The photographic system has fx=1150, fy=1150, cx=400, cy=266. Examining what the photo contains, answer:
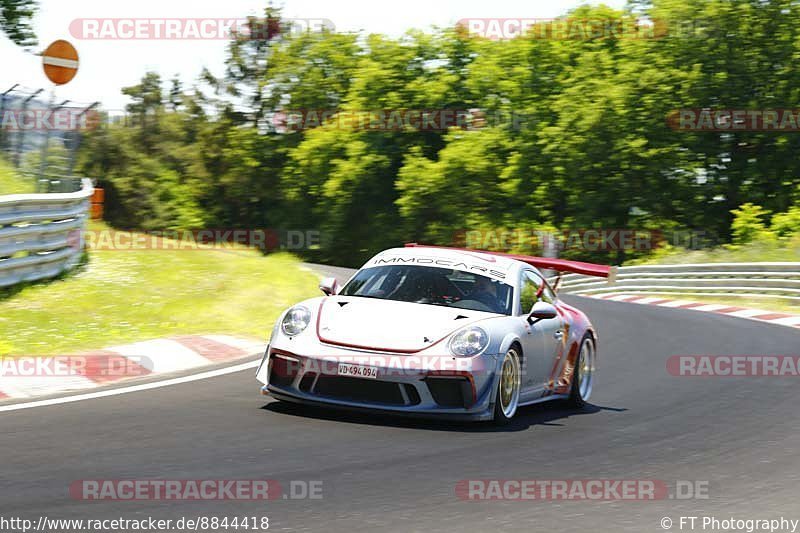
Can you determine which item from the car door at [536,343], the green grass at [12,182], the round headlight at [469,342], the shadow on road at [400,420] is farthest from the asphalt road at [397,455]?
the green grass at [12,182]

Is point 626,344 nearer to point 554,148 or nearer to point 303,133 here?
point 554,148

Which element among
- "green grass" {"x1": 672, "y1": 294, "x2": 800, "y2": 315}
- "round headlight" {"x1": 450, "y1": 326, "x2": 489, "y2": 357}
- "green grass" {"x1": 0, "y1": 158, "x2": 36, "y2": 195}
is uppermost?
"green grass" {"x1": 0, "y1": 158, "x2": 36, "y2": 195}

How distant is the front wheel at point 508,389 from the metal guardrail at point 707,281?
14516 millimetres

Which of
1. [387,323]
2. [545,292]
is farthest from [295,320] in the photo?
[545,292]

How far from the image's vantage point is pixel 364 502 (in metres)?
5.18

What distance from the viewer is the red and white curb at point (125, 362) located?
330 inches

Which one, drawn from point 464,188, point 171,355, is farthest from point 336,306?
point 464,188

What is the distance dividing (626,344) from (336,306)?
6.58m

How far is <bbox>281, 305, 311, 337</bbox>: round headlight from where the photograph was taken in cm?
766

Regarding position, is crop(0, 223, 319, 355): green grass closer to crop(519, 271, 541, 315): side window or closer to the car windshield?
the car windshield

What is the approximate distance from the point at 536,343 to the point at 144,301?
644cm

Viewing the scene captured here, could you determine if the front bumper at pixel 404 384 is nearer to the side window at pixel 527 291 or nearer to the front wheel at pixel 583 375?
the side window at pixel 527 291

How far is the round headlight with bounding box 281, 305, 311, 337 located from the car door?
152cm

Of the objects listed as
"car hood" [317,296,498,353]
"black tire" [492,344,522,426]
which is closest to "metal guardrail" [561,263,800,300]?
"black tire" [492,344,522,426]
